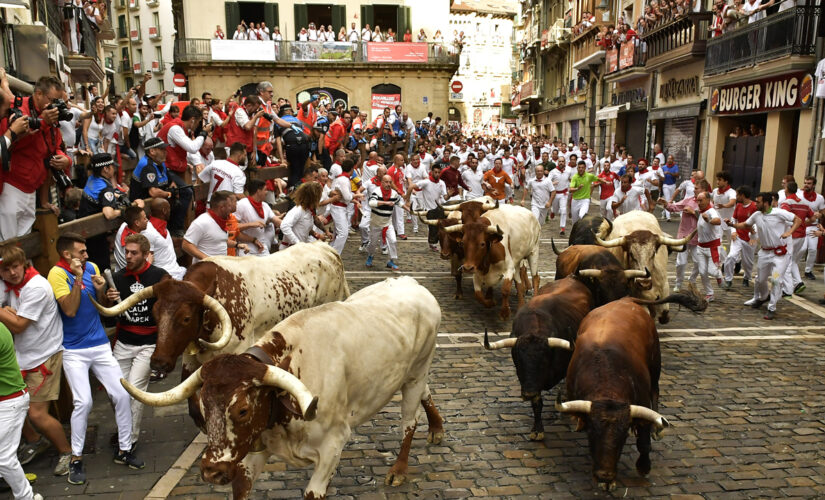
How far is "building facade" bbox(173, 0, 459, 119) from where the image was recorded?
3572 centimetres

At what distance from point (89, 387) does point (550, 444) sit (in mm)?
4200

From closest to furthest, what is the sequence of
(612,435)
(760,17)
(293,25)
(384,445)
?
(612,435)
(384,445)
(760,17)
(293,25)

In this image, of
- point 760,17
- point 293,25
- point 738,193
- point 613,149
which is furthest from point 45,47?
point 613,149

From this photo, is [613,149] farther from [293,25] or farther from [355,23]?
[293,25]

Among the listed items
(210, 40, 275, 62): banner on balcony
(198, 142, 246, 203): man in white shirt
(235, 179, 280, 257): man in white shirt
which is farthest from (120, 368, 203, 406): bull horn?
(210, 40, 275, 62): banner on balcony

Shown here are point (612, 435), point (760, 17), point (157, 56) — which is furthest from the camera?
point (157, 56)

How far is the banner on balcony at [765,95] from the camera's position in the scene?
58.3ft

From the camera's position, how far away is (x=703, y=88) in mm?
24516

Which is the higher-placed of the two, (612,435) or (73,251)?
(73,251)

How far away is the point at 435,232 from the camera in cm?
1441

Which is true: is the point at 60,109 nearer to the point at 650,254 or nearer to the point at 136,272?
the point at 136,272

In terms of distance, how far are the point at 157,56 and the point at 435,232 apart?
50890 millimetres

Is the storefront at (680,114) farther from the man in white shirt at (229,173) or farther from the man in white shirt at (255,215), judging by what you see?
the man in white shirt at (255,215)

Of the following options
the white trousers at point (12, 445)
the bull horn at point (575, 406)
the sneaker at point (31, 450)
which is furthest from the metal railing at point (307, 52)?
the bull horn at point (575, 406)
